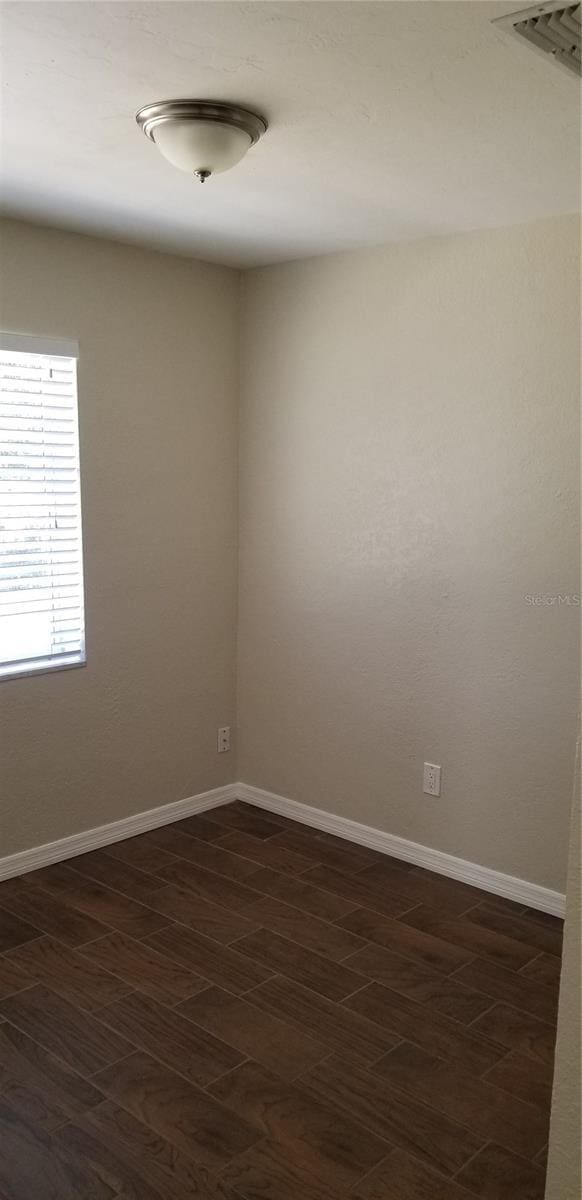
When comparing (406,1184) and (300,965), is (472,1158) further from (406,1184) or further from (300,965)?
(300,965)

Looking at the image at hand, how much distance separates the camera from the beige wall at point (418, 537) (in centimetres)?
314

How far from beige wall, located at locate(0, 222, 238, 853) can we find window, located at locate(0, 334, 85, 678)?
53 mm

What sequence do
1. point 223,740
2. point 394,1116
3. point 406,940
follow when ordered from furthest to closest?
point 223,740, point 406,940, point 394,1116

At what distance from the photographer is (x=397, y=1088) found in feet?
7.74

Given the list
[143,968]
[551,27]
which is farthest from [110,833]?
[551,27]

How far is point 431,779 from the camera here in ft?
11.7

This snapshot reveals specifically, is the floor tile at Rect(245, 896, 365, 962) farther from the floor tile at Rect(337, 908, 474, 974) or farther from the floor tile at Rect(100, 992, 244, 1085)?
the floor tile at Rect(100, 992, 244, 1085)

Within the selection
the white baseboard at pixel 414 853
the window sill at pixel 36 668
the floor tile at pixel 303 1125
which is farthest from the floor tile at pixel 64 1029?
the white baseboard at pixel 414 853

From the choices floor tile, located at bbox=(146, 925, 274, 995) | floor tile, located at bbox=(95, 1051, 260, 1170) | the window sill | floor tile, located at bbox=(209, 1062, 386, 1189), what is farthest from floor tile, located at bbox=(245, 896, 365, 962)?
the window sill

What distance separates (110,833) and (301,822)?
807 mm

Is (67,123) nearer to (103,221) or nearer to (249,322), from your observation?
(103,221)

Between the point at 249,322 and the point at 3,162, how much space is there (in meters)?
1.57

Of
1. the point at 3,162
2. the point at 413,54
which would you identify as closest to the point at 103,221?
the point at 3,162

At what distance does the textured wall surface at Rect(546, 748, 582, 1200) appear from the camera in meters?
1.01
